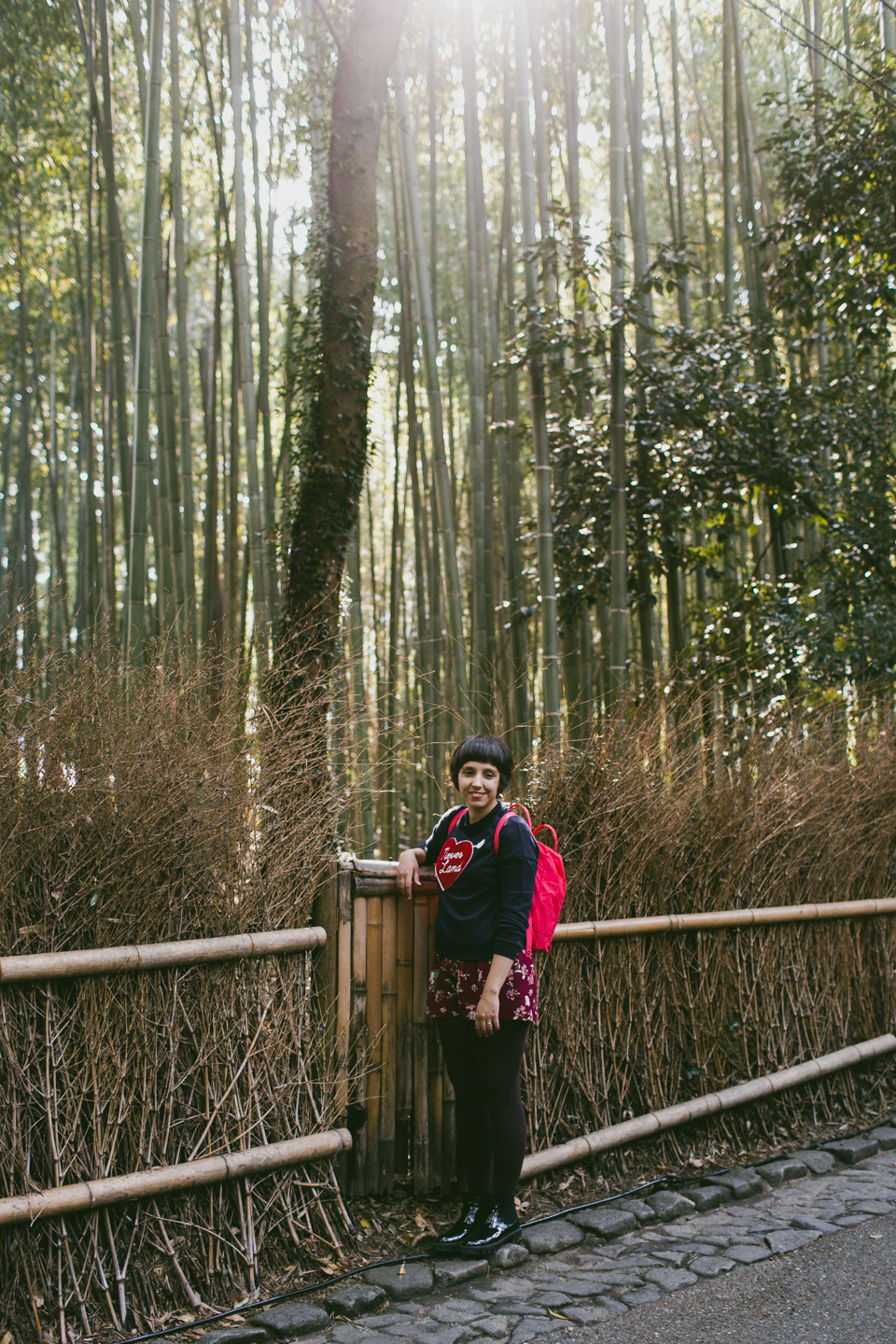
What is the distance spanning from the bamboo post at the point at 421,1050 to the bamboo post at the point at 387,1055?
0.20 feet

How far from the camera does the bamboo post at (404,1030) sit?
2.63m

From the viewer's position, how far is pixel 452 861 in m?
2.52

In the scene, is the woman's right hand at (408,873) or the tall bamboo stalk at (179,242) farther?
the tall bamboo stalk at (179,242)

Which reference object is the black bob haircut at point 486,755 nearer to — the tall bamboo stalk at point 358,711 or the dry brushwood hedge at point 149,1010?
the tall bamboo stalk at point 358,711

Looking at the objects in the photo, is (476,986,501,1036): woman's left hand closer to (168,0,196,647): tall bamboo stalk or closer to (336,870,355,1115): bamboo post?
(336,870,355,1115): bamboo post

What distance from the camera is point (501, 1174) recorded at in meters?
2.44

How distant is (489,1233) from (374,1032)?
508 millimetres

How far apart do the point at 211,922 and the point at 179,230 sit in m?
4.52

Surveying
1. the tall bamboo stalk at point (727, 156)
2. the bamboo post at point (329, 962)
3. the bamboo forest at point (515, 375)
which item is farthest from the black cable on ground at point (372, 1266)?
the tall bamboo stalk at point (727, 156)

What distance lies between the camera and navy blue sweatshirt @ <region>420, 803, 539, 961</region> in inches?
93.5

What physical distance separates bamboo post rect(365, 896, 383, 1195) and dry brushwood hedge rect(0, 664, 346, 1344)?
146 millimetres

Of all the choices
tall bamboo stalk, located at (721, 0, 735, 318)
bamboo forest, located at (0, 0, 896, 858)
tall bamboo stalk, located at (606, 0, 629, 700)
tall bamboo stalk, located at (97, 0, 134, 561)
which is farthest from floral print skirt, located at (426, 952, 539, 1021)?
tall bamboo stalk, located at (721, 0, 735, 318)

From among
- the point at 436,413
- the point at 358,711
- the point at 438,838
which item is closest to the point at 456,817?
the point at 438,838

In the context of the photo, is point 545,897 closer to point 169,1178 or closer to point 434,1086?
point 434,1086
